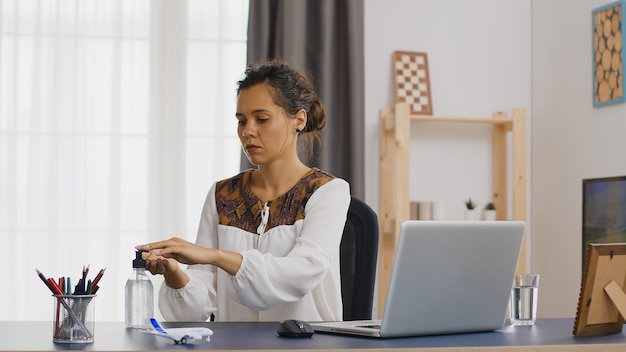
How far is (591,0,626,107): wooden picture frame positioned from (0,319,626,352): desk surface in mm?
2015

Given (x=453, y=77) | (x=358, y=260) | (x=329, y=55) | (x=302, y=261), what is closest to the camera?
(x=302, y=261)

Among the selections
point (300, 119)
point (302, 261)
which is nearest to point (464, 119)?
point (300, 119)

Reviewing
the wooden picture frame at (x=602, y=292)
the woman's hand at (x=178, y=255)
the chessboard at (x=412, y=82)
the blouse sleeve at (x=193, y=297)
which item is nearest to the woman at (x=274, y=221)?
the blouse sleeve at (x=193, y=297)

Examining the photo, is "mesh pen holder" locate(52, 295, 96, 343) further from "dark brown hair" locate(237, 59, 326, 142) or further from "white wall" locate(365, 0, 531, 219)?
"white wall" locate(365, 0, 531, 219)

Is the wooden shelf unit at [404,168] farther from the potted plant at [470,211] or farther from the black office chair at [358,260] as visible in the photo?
the black office chair at [358,260]

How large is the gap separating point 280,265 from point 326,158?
6.37 feet

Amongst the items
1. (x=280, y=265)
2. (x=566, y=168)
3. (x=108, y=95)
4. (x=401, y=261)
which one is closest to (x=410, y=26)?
(x=566, y=168)

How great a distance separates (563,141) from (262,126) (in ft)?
7.03

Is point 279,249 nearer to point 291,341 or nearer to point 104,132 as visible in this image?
point 291,341

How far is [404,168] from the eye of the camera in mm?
3795

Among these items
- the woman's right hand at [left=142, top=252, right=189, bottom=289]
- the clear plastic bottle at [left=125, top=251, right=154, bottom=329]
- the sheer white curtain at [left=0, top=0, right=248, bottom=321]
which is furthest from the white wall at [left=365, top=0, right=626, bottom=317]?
the clear plastic bottle at [left=125, top=251, right=154, bottom=329]

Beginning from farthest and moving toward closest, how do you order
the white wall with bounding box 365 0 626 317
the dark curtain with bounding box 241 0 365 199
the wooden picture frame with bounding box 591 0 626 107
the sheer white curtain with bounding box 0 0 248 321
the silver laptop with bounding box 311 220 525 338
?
the white wall with bounding box 365 0 626 317, the dark curtain with bounding box 241 0 365 199, the sheer white curtain with bounding box 0 0 248 321, the wooden picture frame with bounding box 591 0 626 107, the silver laptop with bounding box 311 220 525 338

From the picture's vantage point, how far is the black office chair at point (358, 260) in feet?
7.23

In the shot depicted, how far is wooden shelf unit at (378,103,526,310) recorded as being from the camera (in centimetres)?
377
